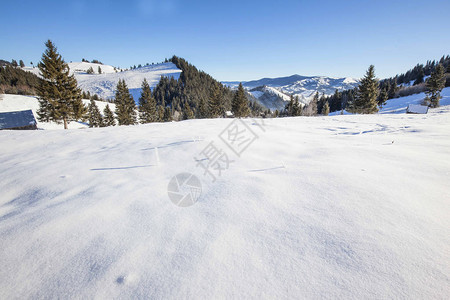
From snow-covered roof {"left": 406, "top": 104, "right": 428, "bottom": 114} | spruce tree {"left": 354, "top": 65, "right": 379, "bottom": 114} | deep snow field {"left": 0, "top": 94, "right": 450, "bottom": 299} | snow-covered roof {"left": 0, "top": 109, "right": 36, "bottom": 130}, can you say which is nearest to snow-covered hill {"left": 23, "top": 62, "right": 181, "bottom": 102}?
snow-covered roof {"left": 0, "top": 109, "right": 36, "bottom": 130}

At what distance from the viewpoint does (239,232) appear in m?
2.08

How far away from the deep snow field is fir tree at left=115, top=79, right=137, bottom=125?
38819 mm

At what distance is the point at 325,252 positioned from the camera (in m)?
1.77

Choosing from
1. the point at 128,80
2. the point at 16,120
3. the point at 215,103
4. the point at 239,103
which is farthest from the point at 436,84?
the point at 128,80

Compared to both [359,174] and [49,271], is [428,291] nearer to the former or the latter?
[359,174]

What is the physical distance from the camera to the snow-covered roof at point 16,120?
31.9 m

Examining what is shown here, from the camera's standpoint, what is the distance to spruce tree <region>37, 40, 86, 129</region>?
21047mm

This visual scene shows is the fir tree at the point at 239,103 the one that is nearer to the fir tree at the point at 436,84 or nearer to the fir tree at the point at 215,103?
the fir tree at the point at 215,103

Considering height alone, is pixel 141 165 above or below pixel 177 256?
above

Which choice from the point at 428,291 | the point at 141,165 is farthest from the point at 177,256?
the point at 141,165

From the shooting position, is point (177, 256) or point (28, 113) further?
point (28, 113)

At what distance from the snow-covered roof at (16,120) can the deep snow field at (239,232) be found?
44718mm

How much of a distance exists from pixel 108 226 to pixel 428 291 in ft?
11.1

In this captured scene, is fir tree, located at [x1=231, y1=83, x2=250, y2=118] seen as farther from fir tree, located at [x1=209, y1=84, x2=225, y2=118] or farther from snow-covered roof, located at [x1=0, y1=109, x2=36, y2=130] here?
snow-covered roof, located at [x1=0, y1=109, x2=36, y2=130]
